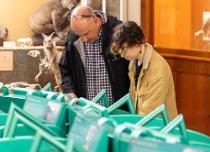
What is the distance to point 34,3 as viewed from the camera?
526 centimetres

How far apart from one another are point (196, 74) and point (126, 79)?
4.04 feet

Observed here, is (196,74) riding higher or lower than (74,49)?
lower

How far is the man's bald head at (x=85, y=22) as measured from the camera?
12.1 ft

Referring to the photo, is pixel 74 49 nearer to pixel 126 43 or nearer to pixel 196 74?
pixel 126 43

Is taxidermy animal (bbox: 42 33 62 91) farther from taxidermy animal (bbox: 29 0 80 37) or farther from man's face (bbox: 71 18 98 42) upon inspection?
man's face (bbox: 71 18 98 42)

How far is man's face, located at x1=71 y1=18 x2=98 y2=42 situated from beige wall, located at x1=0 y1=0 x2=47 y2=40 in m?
1.60

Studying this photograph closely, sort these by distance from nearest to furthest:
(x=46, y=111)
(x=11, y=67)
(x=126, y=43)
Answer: (x=46, y=111) < (x=126, y=43) < (x=11, y=67)

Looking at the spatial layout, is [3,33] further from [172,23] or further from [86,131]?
[86,131]

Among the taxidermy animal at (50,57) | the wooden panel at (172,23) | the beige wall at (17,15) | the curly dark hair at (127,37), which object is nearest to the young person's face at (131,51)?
the curly dark hair at (127,37)

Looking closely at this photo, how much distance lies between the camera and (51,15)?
5.26 m

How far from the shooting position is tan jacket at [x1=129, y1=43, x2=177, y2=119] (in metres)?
3.11

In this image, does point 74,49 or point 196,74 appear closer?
point 74,49

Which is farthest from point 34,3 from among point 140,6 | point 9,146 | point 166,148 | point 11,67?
point 166,148

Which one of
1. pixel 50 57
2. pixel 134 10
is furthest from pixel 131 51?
pixel 134 10
